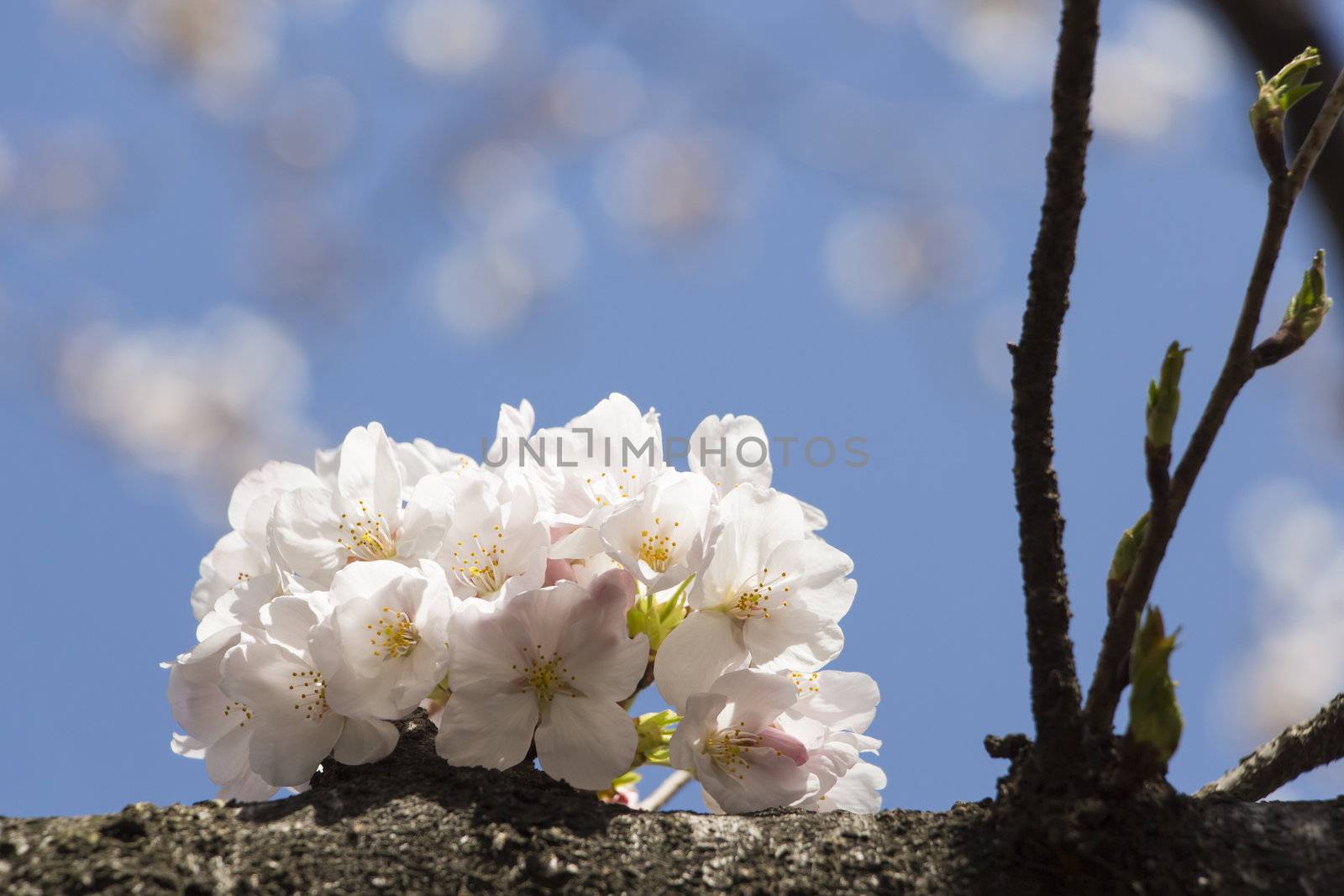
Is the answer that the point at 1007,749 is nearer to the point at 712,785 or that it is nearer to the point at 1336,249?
the point at 712,785

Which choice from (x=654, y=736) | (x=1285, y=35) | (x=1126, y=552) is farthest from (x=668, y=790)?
(x=1285, y=35)

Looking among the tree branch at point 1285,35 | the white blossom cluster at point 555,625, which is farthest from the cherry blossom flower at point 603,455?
the tree branch at point 1285,35

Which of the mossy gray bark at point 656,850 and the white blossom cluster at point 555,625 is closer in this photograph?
the mossy gray bark at point 656,850

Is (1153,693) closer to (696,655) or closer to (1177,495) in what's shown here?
(1177,495)

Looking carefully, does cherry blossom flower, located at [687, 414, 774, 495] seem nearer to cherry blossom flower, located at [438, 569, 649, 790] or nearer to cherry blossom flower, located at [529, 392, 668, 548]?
cherry blossom flower, located at [529, 392, 668, 548]

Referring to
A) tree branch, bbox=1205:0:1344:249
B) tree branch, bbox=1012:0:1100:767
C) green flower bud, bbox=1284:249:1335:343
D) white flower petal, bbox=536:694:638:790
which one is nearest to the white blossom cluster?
white flower petal, bbox=536:694:638:790

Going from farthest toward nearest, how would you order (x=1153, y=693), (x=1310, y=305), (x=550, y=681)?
(x=550, y=681), (x=1310, y=305), (x=1153, y=693)

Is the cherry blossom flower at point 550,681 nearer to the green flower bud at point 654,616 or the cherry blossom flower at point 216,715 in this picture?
the green flower bud at point 654,616
